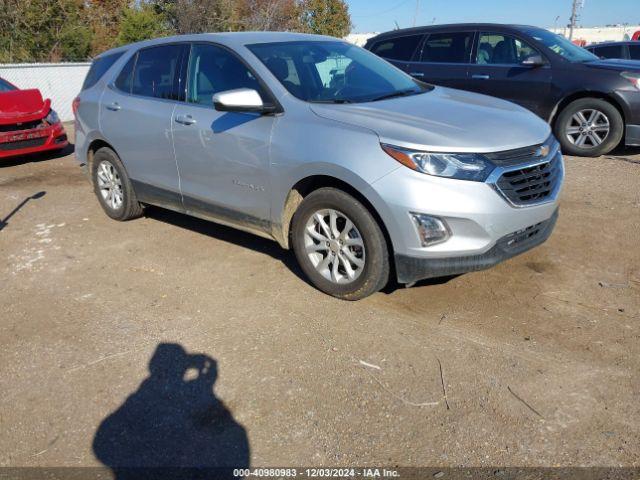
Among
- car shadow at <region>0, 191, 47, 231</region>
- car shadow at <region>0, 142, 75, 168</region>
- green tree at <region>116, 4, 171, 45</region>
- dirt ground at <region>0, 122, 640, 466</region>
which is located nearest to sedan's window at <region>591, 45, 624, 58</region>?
dirt ground at <region>0, 122, 640, 466</region>

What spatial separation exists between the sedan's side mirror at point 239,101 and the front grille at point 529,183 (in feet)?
5.60

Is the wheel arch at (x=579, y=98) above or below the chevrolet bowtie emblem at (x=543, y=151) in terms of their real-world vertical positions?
below

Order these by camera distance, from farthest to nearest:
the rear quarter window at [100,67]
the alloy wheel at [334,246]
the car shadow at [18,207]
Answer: the car shadow at [18,207], the rear quarter window at [100,67], the alloy wheel at [334,246]

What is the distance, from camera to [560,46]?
332 inches

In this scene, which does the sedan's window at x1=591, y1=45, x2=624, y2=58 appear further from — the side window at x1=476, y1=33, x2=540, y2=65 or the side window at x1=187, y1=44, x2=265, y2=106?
the side window at x1=187, y1=44, x2=265, y2=106

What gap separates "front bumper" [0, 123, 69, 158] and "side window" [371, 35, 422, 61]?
5.26 m

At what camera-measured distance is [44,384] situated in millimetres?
3324

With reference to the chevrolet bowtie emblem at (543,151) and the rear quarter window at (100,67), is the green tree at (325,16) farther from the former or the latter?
the chevrolet bowtie emblem at (543,151)

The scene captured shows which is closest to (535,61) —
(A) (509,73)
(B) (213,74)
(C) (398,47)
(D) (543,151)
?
(A) (509,73)

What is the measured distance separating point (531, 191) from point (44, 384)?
10.3 feet

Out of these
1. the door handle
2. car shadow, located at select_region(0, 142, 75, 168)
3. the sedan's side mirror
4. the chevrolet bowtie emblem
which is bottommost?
car shadow, located at select_region(0, 142, 75, 168)

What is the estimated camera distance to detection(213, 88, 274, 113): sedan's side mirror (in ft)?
13.1

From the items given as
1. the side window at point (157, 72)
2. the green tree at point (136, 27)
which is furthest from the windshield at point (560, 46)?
the green tree at point (136, 27)

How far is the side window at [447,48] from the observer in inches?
347
